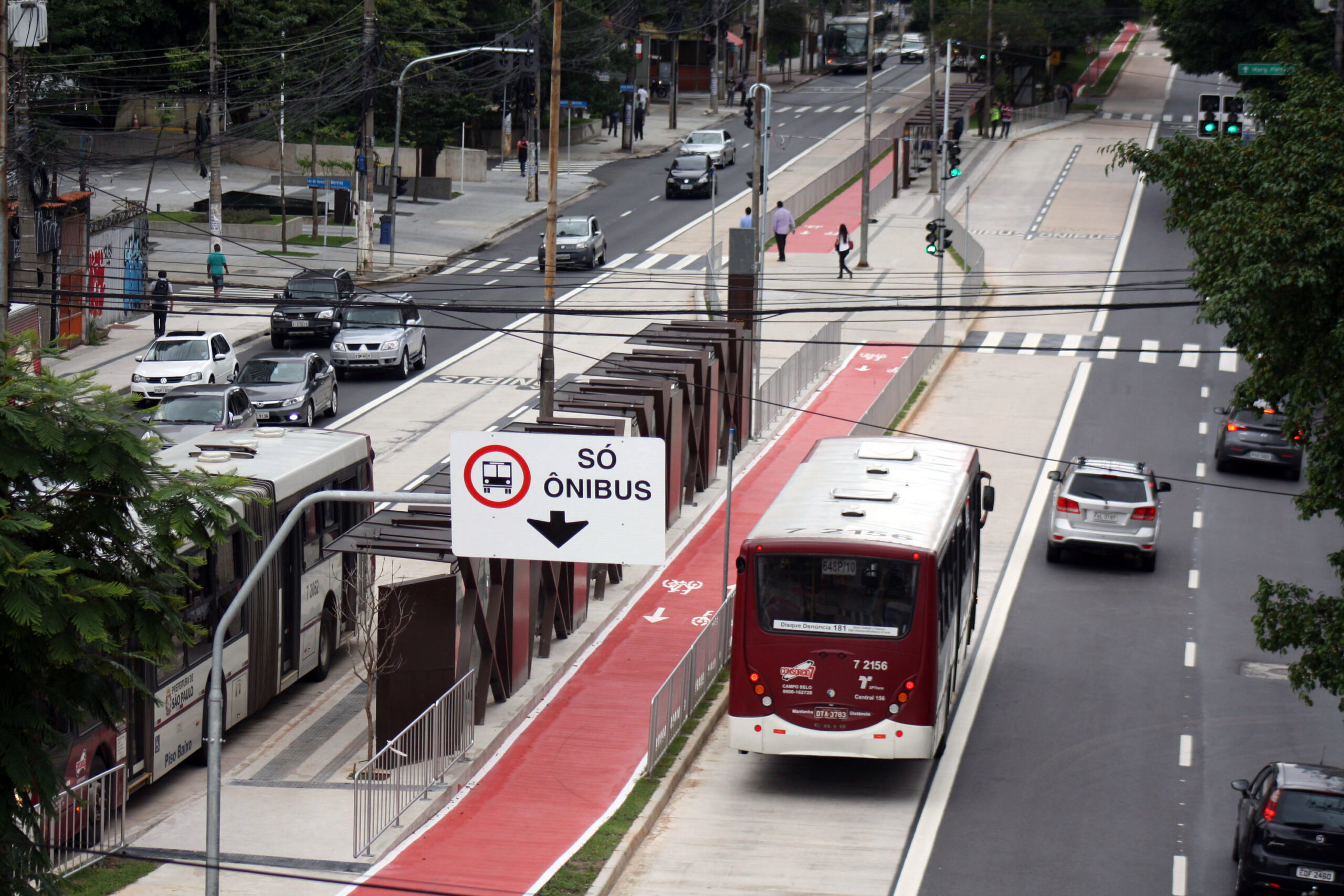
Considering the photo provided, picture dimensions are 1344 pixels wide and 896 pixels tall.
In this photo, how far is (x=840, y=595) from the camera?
18.6 metres

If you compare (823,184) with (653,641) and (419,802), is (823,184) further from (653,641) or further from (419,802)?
(419,802)

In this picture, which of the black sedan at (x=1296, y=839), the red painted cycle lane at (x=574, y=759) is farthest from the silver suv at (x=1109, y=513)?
the black sedan at (x=1296, y=839)

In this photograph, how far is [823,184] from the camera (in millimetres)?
71312

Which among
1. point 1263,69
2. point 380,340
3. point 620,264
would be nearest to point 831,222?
point 620,264

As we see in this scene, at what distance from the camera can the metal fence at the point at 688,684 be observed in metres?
19.9

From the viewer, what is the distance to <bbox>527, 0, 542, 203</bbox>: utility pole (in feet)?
203

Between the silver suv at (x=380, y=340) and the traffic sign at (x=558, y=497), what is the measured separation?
25748 mm

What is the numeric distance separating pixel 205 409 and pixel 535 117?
43.2 meters

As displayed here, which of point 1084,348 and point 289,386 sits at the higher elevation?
point 1084,348

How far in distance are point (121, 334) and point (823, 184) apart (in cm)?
3525

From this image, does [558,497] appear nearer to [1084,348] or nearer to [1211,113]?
[1211,113]

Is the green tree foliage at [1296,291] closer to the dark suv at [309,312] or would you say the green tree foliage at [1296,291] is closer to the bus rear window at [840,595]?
the bus rear window at [840,595]

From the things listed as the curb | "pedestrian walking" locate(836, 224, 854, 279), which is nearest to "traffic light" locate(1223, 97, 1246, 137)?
the curb

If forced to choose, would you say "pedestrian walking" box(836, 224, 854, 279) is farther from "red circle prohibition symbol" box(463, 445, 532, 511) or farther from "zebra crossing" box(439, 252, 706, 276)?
"red circle prohibition symbol" box(463, 445, 532, 511)
